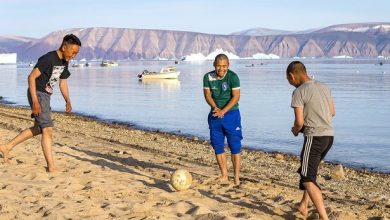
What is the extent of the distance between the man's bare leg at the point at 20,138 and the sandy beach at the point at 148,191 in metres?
0.21

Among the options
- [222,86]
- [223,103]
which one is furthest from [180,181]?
[222,86]

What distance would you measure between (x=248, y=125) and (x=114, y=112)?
30.6ft

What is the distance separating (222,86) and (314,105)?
2.17 metres

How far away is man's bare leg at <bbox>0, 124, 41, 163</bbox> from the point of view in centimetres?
809

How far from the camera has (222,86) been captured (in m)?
7.39

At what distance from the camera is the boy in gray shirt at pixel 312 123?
17.6ft

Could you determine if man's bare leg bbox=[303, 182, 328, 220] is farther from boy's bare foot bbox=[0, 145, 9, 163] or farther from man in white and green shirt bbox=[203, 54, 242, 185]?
boy's bare foot bbox=[0, 145, 9, 163]

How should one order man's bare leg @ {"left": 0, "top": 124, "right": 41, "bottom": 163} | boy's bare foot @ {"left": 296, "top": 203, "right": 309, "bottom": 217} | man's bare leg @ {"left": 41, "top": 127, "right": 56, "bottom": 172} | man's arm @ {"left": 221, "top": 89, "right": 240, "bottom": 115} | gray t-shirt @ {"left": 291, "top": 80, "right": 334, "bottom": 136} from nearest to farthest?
gray t-shirt @ {"left": 291, "top": 80, "right": 334, "bottom": 136}, boy's bare foot @ {"left": 296, "top": 203, "right": 309, "bottom": 217}, man's arm @ {"left": 221, "top": 89, "right": 240, "bottom": 115}, man's bare leg @ {"left": 41, "top": 127, "right": 56, "bottom": 172}, man's bare leg @ {"left": 0, "top": 124, "right": 41, "bottom": 163}

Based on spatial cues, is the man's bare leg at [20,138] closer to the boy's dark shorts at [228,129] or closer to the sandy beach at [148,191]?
the sandy beach at [148,191]

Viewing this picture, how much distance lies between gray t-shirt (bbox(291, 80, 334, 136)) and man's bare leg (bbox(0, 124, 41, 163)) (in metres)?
4.16

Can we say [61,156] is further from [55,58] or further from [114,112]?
[114,112]

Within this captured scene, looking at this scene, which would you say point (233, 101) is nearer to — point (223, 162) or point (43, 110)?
point (223, 162)

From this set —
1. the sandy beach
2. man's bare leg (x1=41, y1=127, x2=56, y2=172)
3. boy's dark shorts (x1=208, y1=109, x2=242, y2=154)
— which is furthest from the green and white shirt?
man's bare leg (x1=41, y1=127, x2=56, y2=172)

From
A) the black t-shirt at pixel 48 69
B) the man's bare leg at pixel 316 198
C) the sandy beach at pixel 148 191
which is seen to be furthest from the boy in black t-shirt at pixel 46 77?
the man's bare leg at pixel 316 198
